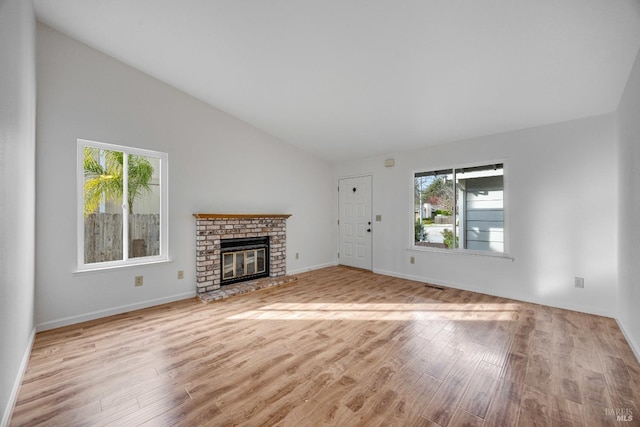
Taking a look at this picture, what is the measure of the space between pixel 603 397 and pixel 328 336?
199 cm

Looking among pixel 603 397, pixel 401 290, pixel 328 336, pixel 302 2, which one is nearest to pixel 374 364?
pixel 328 336

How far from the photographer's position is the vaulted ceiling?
203 centimetres

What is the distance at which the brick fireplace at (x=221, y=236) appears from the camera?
3.85 m

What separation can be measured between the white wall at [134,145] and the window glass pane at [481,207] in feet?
9.93

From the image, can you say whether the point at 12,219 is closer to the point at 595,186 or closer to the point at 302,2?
the point at 302,2

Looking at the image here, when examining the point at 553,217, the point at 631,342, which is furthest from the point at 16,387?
the point at 553,217

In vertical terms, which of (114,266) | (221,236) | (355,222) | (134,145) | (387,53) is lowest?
(114,266)

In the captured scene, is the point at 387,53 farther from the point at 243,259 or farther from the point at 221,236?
the point at 243,259

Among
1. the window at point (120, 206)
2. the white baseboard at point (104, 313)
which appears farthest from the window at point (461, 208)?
the window at point (120, 206)

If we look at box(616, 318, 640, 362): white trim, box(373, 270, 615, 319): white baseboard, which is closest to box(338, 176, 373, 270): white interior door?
box(373, 270, 615, 319): white baseboard

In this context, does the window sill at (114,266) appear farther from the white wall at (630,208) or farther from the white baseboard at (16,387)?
the white wall at (630,208)

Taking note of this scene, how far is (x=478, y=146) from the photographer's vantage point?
4.04 meters

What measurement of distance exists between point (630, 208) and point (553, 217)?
0.93 meters

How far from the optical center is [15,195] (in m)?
1.81
